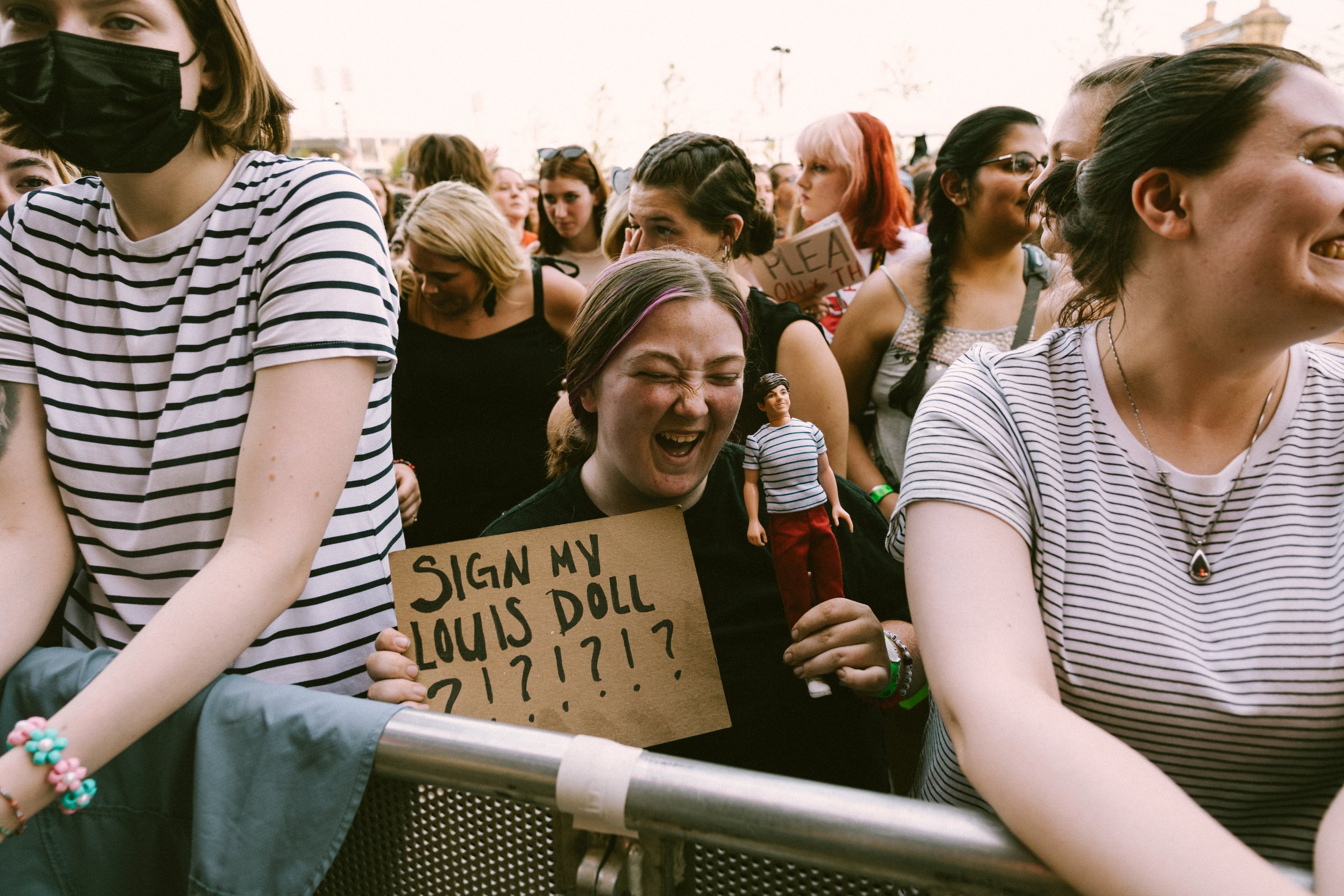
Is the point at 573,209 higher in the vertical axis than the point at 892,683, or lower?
higher

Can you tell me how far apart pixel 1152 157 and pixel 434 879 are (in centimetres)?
127

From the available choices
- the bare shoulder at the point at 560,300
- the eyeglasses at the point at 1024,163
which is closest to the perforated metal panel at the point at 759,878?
the bare shoulder at the point at 560,300

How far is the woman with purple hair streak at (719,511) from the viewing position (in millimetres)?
1478

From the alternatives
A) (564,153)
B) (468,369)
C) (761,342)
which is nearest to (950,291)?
(761,342)

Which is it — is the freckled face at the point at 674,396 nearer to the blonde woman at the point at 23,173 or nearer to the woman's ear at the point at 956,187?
the woman's ear at the point at 956,187

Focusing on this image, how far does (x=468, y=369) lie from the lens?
9.33 feet

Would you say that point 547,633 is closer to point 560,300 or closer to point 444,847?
point 444,847

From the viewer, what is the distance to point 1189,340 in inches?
43.8

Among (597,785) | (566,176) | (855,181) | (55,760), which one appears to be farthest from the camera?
(566,176)

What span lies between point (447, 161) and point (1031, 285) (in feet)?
10.1

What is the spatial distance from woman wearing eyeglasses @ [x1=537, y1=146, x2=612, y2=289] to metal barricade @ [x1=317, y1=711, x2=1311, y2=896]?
3.66 m

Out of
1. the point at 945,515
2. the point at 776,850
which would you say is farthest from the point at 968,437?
the point at 776,850

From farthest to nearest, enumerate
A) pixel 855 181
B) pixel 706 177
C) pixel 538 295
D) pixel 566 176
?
pixel 566 176, pixel 855 181, pixel 538 295, pixel 706 177

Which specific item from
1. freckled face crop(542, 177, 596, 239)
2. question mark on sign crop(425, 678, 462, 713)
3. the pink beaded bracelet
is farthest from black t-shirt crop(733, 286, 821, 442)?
freckled face crop(542, 177, 596, 239)
